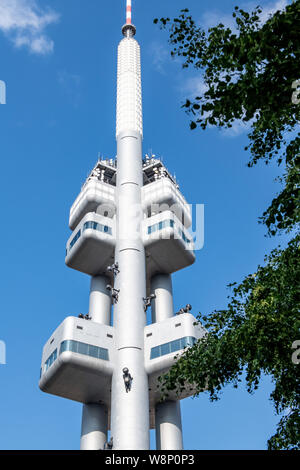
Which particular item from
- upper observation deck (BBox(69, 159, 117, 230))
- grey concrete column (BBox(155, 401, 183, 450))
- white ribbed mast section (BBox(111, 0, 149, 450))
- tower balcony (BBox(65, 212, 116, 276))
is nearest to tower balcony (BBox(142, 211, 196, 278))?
white ribbed mast section (BBox(111, 0, 149, 450))

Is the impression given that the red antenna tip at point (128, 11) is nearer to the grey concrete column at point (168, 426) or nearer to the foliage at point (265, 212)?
the grey concrete column at point (168, 426)

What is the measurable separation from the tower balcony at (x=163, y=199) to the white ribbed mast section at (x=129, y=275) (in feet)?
4.67

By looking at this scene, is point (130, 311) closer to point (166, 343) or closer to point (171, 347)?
point (166, 343)

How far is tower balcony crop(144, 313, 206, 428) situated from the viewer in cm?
5475

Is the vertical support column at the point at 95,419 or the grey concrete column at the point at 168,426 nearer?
the grey concrete column at the point at 168,426

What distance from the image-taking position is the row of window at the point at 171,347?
180 feet

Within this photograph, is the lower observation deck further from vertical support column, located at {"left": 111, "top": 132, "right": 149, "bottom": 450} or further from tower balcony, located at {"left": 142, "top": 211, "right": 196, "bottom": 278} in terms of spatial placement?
tower balcony, located at {"left": 142, "top": 211, "right": 196, "bottom": 278}

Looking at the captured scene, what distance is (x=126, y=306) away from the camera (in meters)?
58.6

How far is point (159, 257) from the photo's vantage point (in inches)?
2633

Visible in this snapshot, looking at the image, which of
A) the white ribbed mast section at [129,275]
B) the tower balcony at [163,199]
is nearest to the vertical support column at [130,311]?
the white ribbed mast section at [129,275]

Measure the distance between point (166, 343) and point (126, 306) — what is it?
6424mm

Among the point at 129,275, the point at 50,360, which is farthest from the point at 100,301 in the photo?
the point at 50,360

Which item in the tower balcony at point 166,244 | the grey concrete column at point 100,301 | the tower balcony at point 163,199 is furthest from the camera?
the tower balcony at point 163,199

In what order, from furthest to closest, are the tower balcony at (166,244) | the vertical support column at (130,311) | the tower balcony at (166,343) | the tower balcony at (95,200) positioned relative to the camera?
1. the tower balcony at (95,200)
2. the tower balcony at (166,244)
3. the tower balcony at (166,343)
4. the vertical support column at (130,311)
